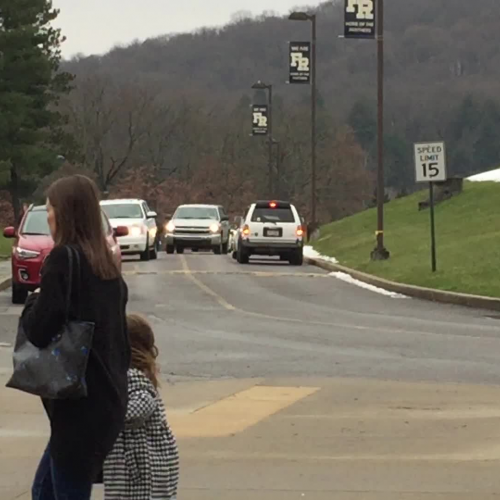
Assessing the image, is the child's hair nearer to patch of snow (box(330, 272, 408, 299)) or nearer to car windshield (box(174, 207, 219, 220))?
patch of snow (box(330, 272, 408, 299))

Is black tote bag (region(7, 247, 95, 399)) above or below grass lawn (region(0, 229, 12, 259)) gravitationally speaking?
above

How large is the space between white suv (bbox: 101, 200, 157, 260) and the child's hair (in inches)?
1136

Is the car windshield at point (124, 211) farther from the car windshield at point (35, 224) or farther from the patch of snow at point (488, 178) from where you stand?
the patch of snow at point (488, 178)

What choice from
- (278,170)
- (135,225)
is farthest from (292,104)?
(135,225)

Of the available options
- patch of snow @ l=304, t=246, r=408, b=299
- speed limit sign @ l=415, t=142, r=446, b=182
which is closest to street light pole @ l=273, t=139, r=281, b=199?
patch of snow @ l=304, t=246, r=408, b=299

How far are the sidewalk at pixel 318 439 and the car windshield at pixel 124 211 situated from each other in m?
24.8

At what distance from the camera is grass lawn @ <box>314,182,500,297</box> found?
24.5 m

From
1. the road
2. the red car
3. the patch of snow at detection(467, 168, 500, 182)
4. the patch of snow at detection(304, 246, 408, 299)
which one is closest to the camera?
the road

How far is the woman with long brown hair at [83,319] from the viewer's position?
457 centimetres

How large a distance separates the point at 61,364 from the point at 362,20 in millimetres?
30295

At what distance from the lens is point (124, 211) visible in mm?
36844

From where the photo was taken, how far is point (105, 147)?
99.2 meters

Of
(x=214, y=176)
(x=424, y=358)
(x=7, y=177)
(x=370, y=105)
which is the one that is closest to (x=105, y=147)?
(x=214, y=176)

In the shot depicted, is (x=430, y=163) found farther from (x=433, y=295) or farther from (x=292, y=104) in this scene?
(x=292, y=104)
